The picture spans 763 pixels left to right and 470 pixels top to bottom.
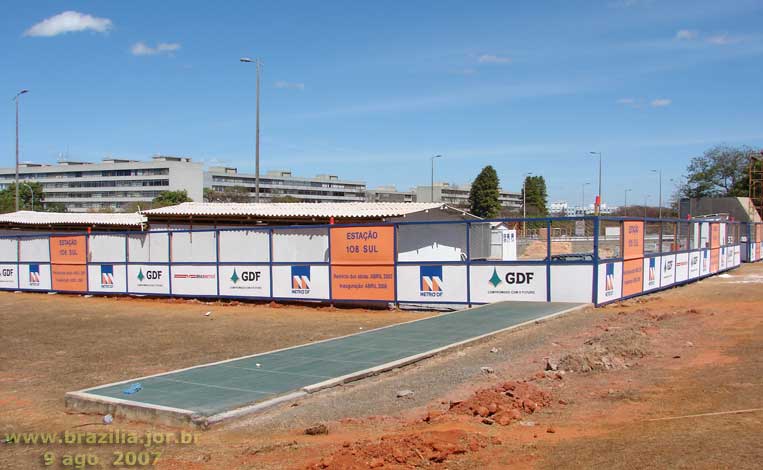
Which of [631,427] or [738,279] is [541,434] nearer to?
[631,427]

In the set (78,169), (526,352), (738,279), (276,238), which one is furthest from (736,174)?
(78,169)

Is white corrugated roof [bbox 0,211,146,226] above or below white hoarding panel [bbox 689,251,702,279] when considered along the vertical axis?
above

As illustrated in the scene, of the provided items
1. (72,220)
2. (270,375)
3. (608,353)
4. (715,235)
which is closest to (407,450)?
(270,375)

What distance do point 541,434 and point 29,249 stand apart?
29473mm

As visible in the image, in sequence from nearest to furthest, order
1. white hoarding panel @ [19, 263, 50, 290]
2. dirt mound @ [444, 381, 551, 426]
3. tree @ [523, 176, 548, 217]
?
dirt mound @ [444, 381, 551, 426], white hoarding panel @ [19, 263, 50, 290], tree @ [523, 176, 548, 217]

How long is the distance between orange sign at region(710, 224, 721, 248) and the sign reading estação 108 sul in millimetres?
17747

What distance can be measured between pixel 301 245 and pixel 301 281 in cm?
203

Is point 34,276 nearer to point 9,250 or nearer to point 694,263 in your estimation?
point 9,250

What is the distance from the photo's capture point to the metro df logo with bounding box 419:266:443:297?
20.6m

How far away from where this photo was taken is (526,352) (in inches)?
476

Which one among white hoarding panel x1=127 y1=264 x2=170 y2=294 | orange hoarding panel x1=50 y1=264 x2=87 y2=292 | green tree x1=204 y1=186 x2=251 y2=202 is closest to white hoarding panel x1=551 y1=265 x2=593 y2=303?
white hoarding panel x1=127 y1=264 x2=170 y2=294

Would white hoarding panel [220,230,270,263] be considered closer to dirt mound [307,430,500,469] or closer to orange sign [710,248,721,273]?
dirt mound [307,430,500,469]

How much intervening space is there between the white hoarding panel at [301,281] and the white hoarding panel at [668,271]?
1166cm

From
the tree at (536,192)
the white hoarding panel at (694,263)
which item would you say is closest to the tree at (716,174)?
the tree at (536,192)
